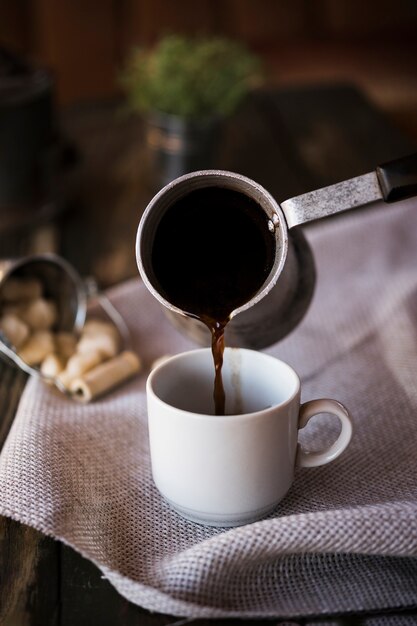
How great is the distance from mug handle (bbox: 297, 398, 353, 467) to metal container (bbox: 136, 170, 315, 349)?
0.09 meters

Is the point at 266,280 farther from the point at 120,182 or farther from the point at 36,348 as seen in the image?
the point at 120,182

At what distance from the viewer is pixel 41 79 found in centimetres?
136

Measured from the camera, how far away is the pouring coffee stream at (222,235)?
67cm

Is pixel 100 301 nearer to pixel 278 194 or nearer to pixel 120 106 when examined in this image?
pixel 278 194

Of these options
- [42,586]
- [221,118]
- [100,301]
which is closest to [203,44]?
[221,118]

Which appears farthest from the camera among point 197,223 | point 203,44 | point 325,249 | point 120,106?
point 120,106

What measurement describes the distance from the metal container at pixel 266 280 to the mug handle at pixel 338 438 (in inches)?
3.7

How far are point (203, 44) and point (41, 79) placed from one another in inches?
11.8

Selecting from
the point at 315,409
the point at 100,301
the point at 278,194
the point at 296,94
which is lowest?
the point at 296,94

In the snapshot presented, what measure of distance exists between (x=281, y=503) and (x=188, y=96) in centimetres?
88

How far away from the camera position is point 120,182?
5.10 ft

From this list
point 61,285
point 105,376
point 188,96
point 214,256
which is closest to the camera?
point 214,256

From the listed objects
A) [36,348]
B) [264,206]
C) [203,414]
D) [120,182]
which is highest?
[264,206]

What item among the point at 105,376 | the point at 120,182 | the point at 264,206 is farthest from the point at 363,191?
the point at 120,182
